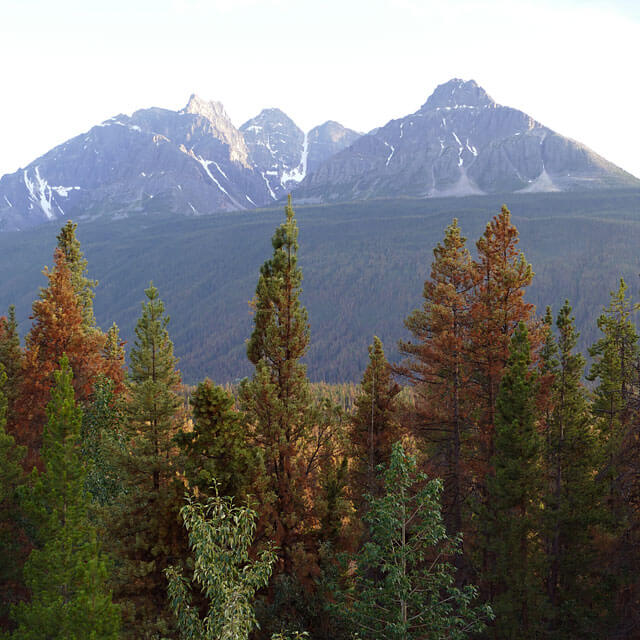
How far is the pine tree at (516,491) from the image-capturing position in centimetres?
2370

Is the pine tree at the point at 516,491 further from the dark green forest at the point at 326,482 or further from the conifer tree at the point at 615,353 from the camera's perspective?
the conifer tree at the point at 615,353

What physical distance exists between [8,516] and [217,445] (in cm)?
1150

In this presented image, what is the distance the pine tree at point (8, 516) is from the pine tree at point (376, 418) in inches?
634

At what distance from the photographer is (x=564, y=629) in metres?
25.1

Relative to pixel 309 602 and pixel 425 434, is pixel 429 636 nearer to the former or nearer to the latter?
pixel 309 602

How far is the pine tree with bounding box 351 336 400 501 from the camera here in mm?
30125

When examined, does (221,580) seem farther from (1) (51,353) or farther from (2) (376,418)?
(1) (51,353)

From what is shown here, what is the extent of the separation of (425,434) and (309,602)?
10.9 meters

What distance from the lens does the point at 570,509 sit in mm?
26516

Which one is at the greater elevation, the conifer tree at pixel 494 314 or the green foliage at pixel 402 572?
the conifer tree at pixel 494 314

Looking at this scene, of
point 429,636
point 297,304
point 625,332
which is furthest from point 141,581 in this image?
point 625,332

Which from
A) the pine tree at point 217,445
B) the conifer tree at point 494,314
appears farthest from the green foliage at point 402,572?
the conifer tree at point 494,314

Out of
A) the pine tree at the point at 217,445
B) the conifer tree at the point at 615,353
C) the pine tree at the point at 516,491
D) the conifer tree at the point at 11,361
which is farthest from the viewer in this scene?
the conifer tree at the point at 615,353

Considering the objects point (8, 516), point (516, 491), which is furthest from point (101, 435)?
point (516, 491)
